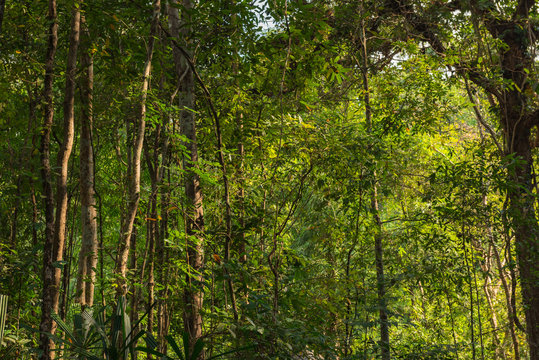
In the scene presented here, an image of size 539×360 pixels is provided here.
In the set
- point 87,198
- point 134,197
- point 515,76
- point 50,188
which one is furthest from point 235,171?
point 515,76

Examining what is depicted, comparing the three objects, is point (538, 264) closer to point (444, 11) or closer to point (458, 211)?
point (458, 211)

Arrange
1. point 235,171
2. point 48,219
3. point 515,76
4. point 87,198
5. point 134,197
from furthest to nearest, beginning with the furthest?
point 515,76
point 235,171
point 87,198
point 134,197
point 48,219

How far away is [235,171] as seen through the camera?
4.28 meters

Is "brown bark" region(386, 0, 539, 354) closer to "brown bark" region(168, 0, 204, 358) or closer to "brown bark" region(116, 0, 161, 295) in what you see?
"brown bark" region(168, 0, 204, 358)

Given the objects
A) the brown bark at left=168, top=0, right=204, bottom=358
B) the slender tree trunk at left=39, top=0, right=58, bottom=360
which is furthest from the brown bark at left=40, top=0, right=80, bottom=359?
the brown bark at left=168, top=0, right=204, bottom=358

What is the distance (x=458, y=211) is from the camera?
15.6 ft

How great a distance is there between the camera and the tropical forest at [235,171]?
299 cm

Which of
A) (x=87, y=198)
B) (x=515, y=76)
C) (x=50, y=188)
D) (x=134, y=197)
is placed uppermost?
(x=515, y=76)

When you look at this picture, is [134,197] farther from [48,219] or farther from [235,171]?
[235,171]

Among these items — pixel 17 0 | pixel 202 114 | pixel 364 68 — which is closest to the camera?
pixel 17 0

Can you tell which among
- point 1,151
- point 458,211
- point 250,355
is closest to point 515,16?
point 458,211

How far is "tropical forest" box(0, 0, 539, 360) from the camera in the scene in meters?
2.99

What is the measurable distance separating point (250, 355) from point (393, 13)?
5.00 meters

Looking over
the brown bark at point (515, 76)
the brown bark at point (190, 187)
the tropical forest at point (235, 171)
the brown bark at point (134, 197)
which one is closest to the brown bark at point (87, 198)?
the tropical forest at point (235, 171)
